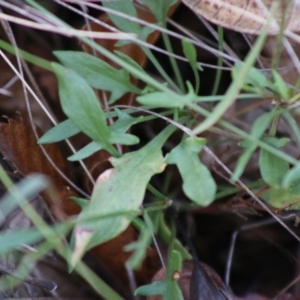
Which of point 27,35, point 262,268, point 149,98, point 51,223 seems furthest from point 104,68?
point 262,268

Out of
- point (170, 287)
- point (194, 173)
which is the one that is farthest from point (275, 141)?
point (170, 287)

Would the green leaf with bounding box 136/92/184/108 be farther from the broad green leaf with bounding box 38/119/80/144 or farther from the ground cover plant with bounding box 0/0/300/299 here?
the broad green leaf with bounding box 38/119/80/144

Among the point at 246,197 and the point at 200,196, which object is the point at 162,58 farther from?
the point at 200,196

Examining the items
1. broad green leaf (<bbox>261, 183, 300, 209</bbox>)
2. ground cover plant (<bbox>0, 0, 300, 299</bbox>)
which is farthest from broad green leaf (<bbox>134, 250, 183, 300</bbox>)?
broad green leaf (<bbox>261, 183, 300, 209</bbox>)

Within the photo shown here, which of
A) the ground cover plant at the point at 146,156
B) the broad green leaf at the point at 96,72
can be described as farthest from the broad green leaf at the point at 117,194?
the broad green leaf at the point at 96,72

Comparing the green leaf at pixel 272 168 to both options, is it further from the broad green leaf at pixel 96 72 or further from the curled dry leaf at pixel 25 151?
the curled dry leaf at pixel 25 151

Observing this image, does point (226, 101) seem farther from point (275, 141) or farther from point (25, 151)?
point (25, 151)
